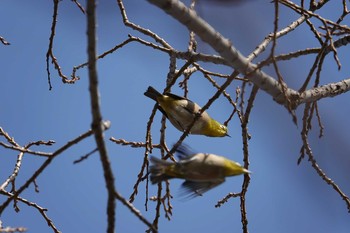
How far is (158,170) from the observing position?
254 cm

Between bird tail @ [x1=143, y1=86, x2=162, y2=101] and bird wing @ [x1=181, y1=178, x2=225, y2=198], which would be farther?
bird tail @ [x1=143, y1=86, x2=162, y2=101]

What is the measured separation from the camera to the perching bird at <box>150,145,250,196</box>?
253cm

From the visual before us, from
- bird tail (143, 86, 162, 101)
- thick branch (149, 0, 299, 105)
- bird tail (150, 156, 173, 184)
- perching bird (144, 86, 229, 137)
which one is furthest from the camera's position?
bird tail (143, 86, 162, 101)

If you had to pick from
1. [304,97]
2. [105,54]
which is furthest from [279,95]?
[105,54]

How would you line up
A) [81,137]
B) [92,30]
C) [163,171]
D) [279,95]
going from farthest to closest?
[279,95]
[163,171]
[81,137]
[92,30]

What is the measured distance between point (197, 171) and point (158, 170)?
8.4 inches

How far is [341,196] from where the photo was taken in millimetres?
3273

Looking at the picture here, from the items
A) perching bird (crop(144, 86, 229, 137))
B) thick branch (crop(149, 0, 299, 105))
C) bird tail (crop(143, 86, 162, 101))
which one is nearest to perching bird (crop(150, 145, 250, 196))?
thick branch (crop(149, 0, 299, 105))

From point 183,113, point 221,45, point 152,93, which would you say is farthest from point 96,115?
point 152,93

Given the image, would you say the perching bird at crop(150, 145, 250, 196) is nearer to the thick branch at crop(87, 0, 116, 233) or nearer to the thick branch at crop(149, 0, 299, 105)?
the thick branch at crop(149, 0, 299, 105)

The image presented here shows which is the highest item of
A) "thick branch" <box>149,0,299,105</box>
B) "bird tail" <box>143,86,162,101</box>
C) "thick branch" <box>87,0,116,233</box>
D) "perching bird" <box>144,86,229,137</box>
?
"bird tail" <box>143,86,162,101</box>

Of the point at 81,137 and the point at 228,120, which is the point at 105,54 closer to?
the point at 228,120

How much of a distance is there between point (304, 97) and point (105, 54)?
5.49 feet

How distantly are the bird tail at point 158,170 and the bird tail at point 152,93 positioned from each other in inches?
60.4
